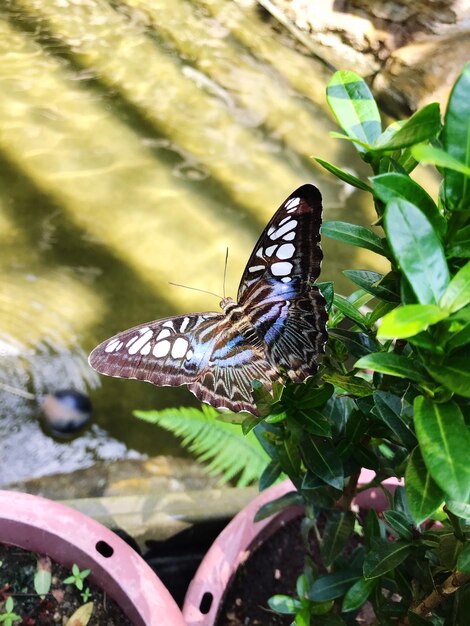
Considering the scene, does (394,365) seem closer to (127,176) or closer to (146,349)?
(146,349)

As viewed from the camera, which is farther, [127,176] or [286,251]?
[127,176]

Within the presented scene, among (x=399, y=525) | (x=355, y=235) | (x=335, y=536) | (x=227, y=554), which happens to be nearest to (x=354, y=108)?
(x=355, y=235)

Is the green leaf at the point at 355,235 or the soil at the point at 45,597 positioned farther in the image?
the soil at the point at 45,597

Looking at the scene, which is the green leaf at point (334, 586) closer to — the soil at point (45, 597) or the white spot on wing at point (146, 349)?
the soil at point (45, 597)

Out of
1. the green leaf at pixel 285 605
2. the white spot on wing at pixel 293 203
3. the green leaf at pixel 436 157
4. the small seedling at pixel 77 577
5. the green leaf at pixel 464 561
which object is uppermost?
the green leaf at pixel 436 157

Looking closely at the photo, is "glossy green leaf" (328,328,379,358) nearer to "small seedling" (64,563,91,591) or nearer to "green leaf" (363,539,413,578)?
"green leaf" (363,539,413,578)

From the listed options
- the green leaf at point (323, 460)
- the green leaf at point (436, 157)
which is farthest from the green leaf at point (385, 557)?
the green leaf at point (436, 157)

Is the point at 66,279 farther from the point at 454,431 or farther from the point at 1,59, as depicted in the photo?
the point at 454,431
